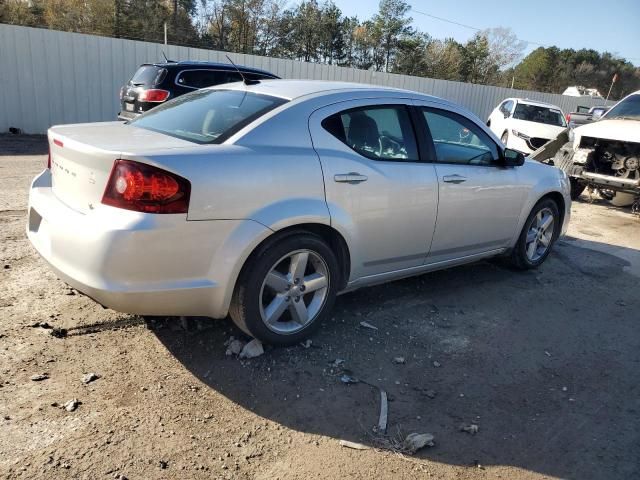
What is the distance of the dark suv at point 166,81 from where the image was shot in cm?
941

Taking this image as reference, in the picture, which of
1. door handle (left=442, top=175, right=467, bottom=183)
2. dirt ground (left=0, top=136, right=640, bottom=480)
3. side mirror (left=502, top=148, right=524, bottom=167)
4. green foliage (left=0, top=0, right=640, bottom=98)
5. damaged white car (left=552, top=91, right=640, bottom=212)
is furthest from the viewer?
green foliage (left=0, top=0, right=640, bottom=98)

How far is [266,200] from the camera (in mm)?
3086

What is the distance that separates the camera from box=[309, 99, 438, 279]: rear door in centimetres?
346

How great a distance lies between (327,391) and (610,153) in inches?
317

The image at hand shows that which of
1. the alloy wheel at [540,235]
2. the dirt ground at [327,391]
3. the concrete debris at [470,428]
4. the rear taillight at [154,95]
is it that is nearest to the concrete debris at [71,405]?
the dirt ground at [327,391]

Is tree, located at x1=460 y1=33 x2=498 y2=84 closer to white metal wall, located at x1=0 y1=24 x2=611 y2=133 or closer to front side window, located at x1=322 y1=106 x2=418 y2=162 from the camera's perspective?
white metal wall, located at x1=0 y1=24 x2=611 y2=133

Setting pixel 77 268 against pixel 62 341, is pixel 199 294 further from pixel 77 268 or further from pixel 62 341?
pixel 62 341

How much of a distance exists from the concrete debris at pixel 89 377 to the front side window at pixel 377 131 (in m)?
2.09

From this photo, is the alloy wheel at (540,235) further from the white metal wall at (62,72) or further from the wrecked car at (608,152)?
the white metal wall at (62,72)

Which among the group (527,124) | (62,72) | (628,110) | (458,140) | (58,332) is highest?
(628,110)

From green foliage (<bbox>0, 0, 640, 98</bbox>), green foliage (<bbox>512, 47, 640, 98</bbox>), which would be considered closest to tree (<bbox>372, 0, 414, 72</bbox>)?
green foliage (<bbox>0, 0, 640, 98</bbox>)

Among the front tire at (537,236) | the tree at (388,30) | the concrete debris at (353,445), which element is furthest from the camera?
the tree at (388,30)

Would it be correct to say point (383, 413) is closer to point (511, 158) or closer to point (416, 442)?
point (416, 442)

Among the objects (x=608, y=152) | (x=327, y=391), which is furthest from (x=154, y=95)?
(x=608, y=152)
